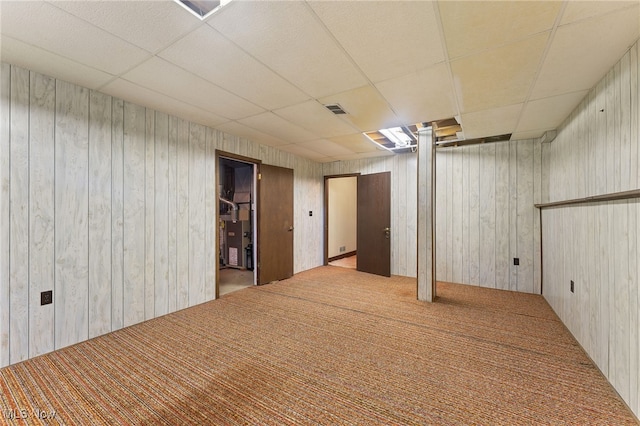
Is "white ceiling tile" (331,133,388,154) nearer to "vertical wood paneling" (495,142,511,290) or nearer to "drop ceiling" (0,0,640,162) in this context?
"drop ceiling" (0,0,640,162)

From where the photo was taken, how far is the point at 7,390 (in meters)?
1.82

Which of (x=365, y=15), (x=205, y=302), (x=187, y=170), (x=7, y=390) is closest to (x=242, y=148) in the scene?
(x=187, y=170)

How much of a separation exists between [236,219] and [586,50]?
539 centimetres

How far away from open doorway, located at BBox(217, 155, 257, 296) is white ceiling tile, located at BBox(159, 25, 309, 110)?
3087 mm

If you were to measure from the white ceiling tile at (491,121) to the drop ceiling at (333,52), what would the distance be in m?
0.04

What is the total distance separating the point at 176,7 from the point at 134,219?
2.23 m

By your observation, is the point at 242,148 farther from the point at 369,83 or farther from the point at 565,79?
the point at 565,79

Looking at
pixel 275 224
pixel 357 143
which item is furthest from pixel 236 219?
pixel 357 143

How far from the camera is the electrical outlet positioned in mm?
2268

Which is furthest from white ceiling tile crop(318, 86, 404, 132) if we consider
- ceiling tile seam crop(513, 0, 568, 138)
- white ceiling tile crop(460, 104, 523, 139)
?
ceiling tile seam crop(513, 0, 568, 138)

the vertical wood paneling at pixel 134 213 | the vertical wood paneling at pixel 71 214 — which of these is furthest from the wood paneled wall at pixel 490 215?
the vertical wood paneling at pixel 71 214

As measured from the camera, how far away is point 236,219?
5602 millimetres

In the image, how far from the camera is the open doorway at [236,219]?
5613 mm

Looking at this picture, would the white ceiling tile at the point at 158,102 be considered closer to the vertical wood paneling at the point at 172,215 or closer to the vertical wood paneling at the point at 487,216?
the vertical wood paneling at the point at 172,215
